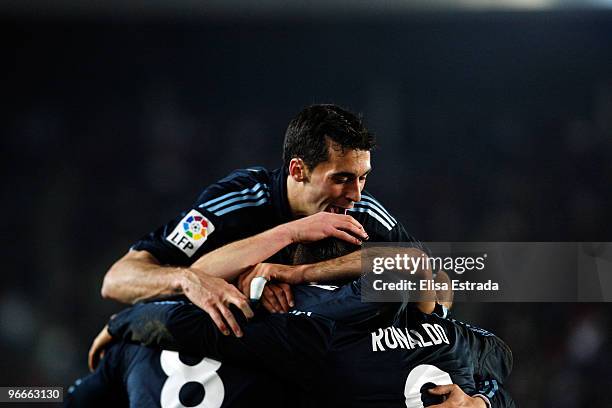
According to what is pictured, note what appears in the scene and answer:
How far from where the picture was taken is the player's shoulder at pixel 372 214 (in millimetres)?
2229

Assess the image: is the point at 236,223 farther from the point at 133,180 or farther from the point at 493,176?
the point at 493,176

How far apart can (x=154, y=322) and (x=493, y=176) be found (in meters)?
3.18

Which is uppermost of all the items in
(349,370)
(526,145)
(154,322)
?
(526,145)

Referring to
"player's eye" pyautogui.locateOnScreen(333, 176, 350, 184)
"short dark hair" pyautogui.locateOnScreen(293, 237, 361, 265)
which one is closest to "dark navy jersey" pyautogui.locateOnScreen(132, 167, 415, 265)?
"player's eye" pyautogui.locateOnScreen(333, 176, 350, 184)

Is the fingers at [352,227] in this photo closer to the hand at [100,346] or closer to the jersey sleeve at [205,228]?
the jersey sleeve at [205,228]

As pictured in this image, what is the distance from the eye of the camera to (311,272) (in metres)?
1.74

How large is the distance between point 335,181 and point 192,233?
1.58ft

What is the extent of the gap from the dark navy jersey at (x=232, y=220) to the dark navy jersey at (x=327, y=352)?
527 mm

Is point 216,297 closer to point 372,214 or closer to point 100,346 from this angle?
point 100,346

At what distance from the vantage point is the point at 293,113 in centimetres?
441

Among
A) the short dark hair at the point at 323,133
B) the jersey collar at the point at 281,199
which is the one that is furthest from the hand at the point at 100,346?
the short dark hair at the point at 323,133

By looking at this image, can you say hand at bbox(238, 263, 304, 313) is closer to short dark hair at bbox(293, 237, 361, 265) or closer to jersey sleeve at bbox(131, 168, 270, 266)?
short dark hair at bbox(293, 237, 361, 265)

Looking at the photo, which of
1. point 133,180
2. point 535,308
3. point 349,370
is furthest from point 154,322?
point 535,308

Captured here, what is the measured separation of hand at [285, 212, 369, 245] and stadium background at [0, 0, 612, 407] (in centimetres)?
227
